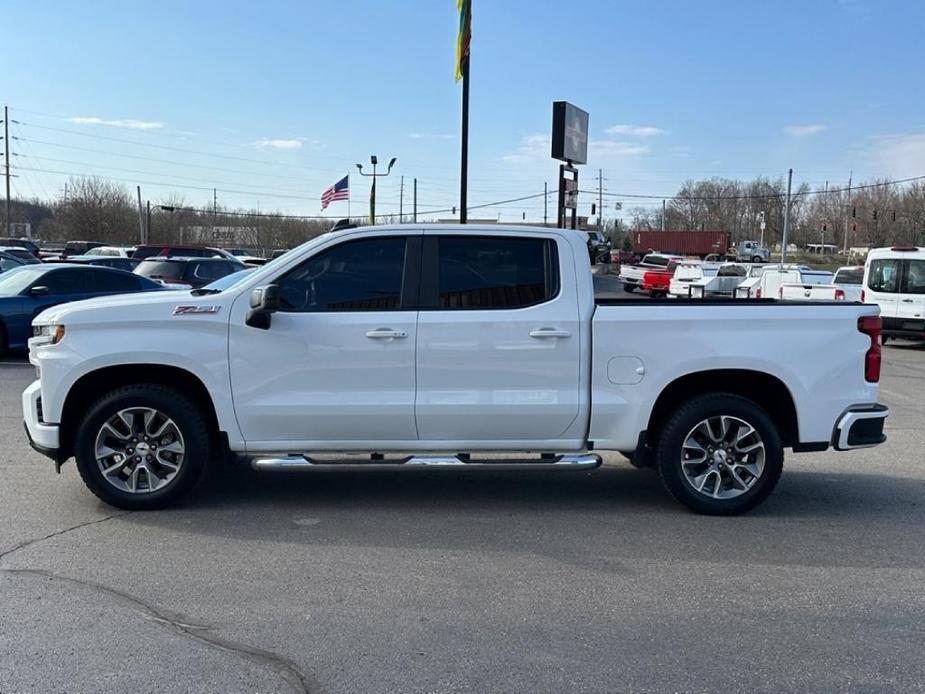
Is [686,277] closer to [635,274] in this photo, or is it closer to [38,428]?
[635,274]

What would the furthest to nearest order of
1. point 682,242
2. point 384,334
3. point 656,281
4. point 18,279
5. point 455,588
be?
point 682,242 < point 656,281 < point 18,279 < point 384,334 < point 455,588

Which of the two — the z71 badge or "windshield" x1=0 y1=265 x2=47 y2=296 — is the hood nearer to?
the z71 badge

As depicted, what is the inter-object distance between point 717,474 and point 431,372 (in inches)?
83.8

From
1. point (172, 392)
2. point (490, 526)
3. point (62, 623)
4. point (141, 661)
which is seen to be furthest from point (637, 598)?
point (172, 392)

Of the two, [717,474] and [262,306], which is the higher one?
[262,306]

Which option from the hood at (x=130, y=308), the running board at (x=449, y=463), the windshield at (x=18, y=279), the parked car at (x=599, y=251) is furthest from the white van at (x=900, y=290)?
the windshield at (x=18, y=279)

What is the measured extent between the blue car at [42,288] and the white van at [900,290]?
14936 millimetres

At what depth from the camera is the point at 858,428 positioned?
223 inches

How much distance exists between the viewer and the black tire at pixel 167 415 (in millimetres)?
5539

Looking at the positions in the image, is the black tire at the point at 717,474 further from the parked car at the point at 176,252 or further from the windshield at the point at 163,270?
the parked car at the point at 176,252

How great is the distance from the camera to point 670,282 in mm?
32938

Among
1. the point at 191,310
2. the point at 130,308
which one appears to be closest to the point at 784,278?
the point at 191,310

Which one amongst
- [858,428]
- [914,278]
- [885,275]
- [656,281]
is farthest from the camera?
[656,281]

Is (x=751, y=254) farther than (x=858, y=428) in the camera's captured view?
Yes
